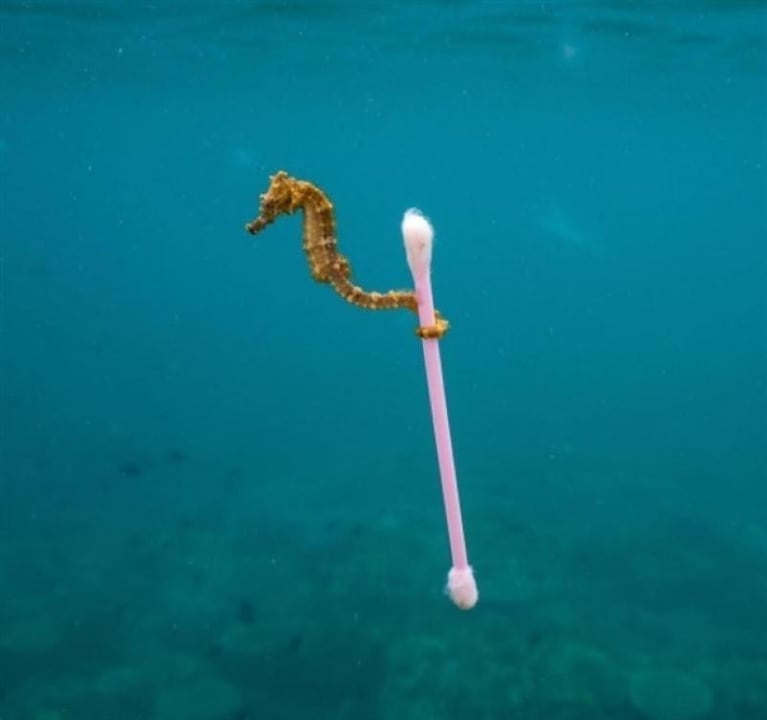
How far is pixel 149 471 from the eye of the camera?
16625 mm

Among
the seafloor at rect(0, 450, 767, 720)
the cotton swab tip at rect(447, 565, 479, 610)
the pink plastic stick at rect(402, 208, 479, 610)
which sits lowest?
the seafloor at rect(0, 450, 767, 720)

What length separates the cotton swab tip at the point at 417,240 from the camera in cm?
240

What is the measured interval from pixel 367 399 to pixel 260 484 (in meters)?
7.39

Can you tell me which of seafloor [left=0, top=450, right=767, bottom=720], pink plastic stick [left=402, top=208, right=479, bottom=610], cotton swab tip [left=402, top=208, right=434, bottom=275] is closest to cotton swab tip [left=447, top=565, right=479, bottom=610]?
pink plastic stick [left=402, top=208, right=479, bottom=610]

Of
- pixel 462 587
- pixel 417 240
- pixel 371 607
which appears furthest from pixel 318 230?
pixel 371 607

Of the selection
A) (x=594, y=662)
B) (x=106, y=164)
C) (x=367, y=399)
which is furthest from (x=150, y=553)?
(x=106, y=164)

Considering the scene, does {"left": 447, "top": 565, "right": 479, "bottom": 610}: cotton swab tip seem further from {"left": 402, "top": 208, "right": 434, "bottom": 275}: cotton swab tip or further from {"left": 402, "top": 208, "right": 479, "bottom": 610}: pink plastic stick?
{"left": 402, "top": 208, "right": 434, "bottom": 275}: cotton swab tip

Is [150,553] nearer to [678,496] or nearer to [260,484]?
[260,484]

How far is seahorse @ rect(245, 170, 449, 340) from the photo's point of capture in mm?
2896

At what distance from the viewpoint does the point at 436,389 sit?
2.68 meters

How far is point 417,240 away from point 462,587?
131 cm

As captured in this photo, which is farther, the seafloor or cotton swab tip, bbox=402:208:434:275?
the seafloor

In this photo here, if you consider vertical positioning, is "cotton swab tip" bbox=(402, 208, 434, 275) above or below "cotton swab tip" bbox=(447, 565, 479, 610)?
above

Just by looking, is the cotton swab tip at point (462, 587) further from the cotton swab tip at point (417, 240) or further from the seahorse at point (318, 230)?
the cotton swab tip at point (417, 240)
